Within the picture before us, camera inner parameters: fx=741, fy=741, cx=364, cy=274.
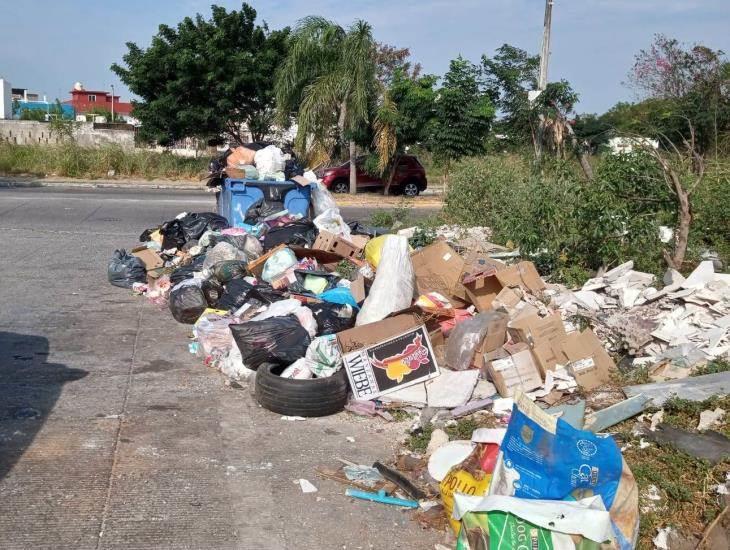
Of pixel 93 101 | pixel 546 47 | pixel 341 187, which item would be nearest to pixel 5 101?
pixel 93 101

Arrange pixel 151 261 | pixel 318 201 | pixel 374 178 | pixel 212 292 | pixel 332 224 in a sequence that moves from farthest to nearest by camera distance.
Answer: pixel 374 178 → pixel 318 201 → pixel 332 224 → pixel 151 261 → pixel 212 292

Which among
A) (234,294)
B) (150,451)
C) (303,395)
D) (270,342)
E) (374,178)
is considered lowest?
(150,451)

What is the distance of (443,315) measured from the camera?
6.42 meters

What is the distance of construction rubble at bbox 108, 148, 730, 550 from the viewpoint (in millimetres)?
3410

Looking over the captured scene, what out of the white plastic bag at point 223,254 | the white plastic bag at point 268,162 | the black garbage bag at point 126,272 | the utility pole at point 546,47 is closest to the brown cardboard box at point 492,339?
the white plastic bag at point 223,254

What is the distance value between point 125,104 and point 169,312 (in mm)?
90691

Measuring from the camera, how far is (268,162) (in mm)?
11008

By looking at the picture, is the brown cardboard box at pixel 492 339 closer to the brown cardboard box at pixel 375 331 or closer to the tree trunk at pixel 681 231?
the brown cardboard box at pixel 375 331

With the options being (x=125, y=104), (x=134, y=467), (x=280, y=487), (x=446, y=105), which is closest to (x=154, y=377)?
(x=134, y=467)

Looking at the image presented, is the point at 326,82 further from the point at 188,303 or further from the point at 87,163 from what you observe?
the point at 188,303

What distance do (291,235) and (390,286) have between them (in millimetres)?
2982

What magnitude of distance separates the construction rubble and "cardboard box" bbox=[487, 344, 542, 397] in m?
0.01

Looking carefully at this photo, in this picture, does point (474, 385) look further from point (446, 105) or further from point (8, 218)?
point (446, 105)

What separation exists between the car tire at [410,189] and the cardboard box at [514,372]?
59.8ft
